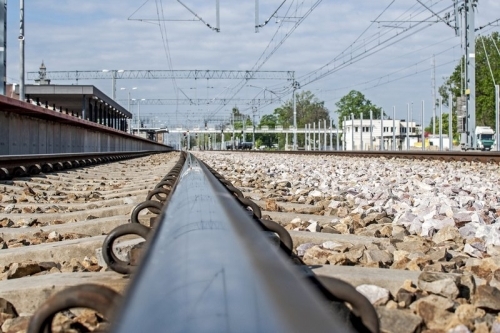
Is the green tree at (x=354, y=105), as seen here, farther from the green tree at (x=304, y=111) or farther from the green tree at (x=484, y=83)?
the green tree at (x=484, y=83)

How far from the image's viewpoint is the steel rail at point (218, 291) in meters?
1.11

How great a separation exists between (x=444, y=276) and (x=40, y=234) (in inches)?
114

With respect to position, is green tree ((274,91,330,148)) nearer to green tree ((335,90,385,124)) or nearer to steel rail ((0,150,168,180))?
green tree ((335,90,385,124))

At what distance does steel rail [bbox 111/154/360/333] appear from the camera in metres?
1.11

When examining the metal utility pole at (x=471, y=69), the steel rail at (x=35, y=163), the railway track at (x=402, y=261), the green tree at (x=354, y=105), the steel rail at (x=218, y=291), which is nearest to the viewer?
the steel rail at (x=218, y=291)

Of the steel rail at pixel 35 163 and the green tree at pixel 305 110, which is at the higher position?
the green tree at pixel 305 110

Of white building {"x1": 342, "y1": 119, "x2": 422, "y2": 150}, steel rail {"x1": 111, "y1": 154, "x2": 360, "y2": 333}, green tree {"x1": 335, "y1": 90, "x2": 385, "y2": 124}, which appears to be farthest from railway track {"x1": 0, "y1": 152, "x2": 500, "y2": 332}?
green tree {"x1": 335, "y1": 90, "x2": 385, "y2": 124}

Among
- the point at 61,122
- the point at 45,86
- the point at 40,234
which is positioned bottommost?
the point at 40,234

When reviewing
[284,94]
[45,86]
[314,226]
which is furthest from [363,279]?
[284,94]

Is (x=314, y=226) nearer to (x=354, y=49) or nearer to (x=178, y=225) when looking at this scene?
(x=178, y=225)

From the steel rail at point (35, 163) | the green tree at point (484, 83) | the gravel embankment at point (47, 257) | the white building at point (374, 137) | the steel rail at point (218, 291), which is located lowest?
the gravel embankment at point (47, 257)

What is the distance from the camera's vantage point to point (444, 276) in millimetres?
2680

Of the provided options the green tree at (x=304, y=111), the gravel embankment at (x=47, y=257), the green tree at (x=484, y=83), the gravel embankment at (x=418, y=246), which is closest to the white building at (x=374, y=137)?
the green tree at (x=484, y=83)

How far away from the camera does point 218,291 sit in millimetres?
1265
